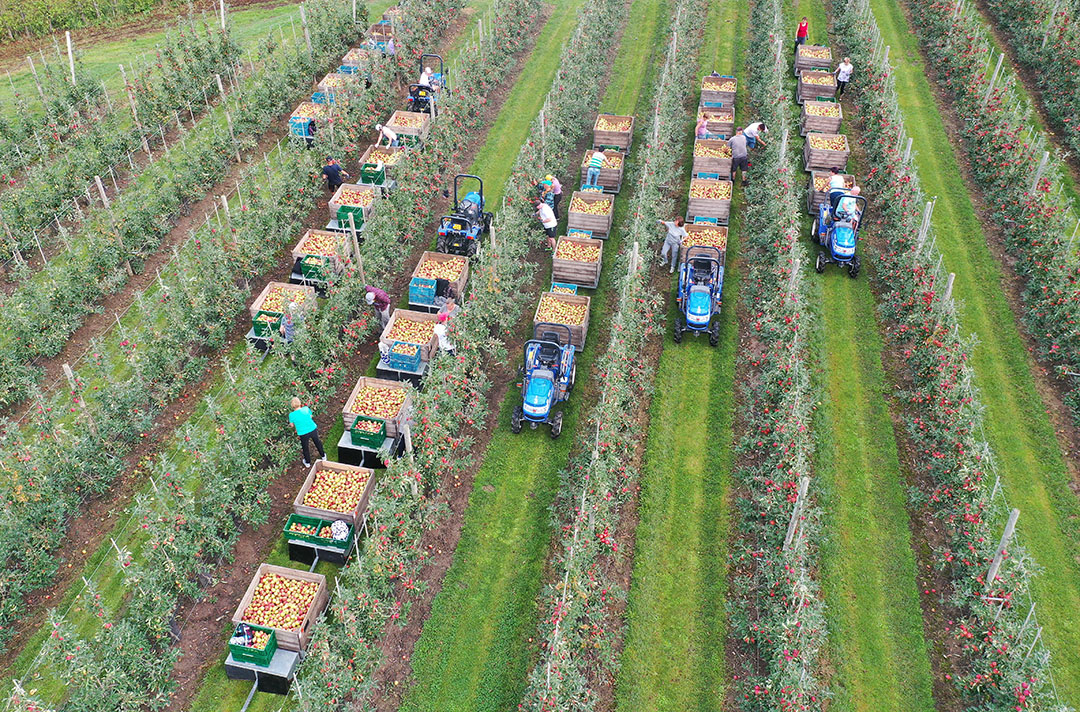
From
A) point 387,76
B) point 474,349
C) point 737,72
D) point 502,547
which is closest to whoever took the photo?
point 502,547

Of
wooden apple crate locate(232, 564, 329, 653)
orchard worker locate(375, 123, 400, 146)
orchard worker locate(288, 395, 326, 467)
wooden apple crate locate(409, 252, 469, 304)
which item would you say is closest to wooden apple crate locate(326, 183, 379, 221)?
orchard worker locate(375, 123, 400, 146)

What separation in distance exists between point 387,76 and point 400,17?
11.1 ft

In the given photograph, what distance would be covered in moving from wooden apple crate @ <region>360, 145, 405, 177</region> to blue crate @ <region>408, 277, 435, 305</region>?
478 cm

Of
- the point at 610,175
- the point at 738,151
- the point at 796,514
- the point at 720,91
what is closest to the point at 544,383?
the point at 796,514

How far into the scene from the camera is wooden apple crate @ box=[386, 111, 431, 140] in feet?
74.5

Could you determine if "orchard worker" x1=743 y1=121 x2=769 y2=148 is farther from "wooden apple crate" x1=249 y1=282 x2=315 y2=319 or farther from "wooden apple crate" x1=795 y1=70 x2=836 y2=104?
"wooden apple crate" x1=249 y1=282 x2=315 y2=319

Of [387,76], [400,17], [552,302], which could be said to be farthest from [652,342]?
[400,17]

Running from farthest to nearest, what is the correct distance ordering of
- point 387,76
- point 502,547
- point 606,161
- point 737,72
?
point 737,72, point 387,76, point 606,161, point 502,547

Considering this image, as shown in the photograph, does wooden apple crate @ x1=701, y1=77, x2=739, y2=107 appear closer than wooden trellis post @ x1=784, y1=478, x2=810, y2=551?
No

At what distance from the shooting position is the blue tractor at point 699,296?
16891 millimetres

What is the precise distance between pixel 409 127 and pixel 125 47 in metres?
13.1

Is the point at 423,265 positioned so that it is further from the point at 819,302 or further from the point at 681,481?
the point at 819,302

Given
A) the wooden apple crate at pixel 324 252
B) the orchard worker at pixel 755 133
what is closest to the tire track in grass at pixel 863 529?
the orchard worker at pixel 755 133

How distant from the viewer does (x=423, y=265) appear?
59.9ft
